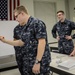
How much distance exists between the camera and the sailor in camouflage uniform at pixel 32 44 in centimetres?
151

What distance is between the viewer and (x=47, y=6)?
6473mm

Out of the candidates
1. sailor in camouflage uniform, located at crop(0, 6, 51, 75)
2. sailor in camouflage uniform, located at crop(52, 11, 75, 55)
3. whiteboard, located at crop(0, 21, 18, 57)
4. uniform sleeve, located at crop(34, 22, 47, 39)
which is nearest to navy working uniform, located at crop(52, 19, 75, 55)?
sailor in camouflage uniform, located at crop(52, 11, 75, 55)

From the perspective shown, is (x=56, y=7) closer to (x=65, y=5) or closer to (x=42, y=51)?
(x=65, y=5)

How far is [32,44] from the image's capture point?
1574 millimetres

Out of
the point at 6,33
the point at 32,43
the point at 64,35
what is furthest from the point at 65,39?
the point at 6,33

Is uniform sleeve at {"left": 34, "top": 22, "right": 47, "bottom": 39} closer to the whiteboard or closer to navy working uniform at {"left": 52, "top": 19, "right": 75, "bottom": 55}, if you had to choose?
navy working uniform at {"left": 52, "top": 19, "right": 75, "bottom": 55}

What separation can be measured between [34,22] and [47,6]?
510cm

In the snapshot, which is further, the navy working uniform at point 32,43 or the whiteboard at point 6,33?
the whiteboard at point 6,33

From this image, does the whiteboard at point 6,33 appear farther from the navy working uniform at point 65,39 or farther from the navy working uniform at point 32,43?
the navy working uniform at point 32,43

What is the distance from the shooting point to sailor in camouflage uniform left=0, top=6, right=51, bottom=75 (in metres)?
1.51

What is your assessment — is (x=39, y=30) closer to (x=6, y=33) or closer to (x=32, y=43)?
(x=32, y=43)

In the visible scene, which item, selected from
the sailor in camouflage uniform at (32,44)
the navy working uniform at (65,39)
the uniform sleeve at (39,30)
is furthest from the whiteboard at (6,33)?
the uniform sleeve at (39,30)

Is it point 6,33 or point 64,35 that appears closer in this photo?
point 64,35

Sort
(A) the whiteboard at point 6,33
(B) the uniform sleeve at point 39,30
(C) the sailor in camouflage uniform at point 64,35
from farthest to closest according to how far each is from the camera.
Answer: (A) the whiteboard at point 6,33
(C) the sailor in camouflage uniform at point 64,35
(B) the uniform sleeve at point 39,30
